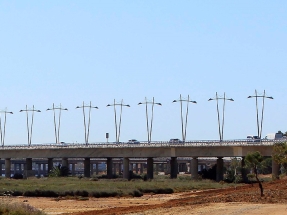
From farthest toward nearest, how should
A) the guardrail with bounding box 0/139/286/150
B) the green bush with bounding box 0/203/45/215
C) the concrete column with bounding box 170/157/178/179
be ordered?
the concrete column with bounding box 170/157/178/179, the guardrail with bounding box 0/139/286/150, the green bush with bounding box 0/203/45/215

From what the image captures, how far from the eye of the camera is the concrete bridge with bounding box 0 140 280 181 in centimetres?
10612

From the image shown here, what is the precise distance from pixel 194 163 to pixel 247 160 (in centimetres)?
6543

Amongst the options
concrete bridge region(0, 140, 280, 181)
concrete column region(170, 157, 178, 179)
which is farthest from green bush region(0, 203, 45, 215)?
concrete column region(170, 157, 178, 179)

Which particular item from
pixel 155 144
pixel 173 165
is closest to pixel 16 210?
pixel 155 144

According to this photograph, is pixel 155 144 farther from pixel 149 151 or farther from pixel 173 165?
pixel 173 165

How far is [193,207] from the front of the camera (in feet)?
142

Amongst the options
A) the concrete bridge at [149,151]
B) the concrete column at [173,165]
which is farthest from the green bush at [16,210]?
the concrete column at [173,165]

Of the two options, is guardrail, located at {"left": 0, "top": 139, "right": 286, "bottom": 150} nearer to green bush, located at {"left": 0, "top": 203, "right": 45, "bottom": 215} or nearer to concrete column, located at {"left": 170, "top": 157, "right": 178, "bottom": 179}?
concrete column, located at {"left": 170, "top": 157, "right": 178, "bottom": 179}

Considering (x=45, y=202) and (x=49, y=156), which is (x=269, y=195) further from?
(x=49, y=156)

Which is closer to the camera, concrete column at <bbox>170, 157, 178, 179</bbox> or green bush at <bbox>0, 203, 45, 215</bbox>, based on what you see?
green bush at <bbox>0, 203, 45, 215</bbox>

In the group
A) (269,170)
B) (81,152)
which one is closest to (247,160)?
Answer: (81,152)

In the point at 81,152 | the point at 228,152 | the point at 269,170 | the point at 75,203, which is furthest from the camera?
the point at 269,170

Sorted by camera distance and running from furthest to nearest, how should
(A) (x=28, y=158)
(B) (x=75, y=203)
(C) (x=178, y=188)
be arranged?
(A) (x=28, y=158), (C) (x=178, y=188), (B) (x=75, y=203)

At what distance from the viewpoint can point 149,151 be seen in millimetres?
120938
